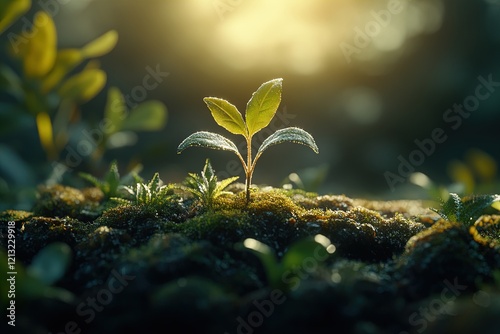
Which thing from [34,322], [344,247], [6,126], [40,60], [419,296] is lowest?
[34,322]

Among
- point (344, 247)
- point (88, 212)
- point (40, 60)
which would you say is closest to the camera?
point (344, 247)

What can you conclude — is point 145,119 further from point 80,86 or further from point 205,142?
point 205,142

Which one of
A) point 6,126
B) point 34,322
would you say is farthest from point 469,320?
point 6,126

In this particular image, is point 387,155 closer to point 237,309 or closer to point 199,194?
point 199,194

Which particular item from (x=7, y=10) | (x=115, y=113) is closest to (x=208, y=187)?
(x=7, y=10)

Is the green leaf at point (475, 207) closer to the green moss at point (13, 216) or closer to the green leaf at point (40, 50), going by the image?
the green moss at point (13, 216)

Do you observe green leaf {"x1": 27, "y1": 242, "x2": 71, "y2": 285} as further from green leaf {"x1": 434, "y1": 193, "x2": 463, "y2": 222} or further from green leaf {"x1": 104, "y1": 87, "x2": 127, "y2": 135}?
green leaf {"x1": 104, "y1": 87, "x2": 127, "y2": 135}
